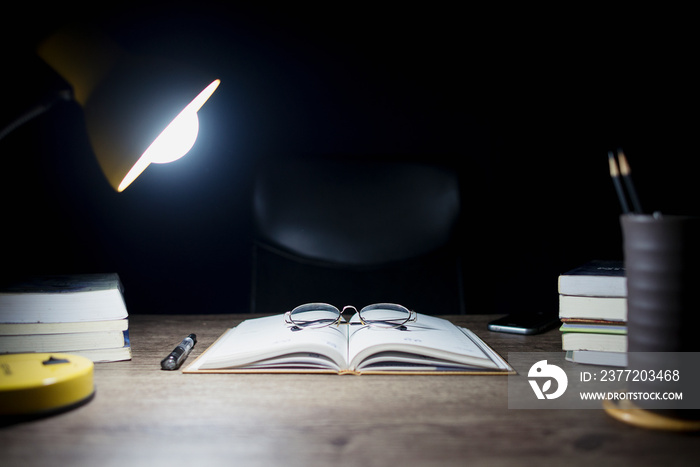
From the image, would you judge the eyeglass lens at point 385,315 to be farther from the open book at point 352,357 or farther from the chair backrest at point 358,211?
the chair backrest at point 358,211

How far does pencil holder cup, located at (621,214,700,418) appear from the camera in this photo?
1.69 ft

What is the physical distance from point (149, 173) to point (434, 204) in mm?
938

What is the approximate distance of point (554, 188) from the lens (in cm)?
177

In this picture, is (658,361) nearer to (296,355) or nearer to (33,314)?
(296,355)

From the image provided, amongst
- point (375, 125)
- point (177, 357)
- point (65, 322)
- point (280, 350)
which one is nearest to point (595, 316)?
point (280, 350)

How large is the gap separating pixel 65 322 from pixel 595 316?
2.47 feet

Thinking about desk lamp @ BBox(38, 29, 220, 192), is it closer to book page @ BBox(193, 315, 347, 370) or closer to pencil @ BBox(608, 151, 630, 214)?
book page @ BBox(193, 315, 347, 370)

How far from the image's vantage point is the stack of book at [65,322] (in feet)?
2.53

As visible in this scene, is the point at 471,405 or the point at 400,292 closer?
the point at 471,405

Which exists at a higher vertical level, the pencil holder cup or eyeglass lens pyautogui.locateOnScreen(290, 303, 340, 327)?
the pencil holder cup

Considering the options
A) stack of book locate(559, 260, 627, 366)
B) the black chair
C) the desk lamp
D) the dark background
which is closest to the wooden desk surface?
stack of book locate(559, 260, 627, 366)

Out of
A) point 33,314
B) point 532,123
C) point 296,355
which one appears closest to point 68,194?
point 33,314

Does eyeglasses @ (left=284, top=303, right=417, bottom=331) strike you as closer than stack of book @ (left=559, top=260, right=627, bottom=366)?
No

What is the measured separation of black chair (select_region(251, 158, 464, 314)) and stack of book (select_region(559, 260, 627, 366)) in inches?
26.2
